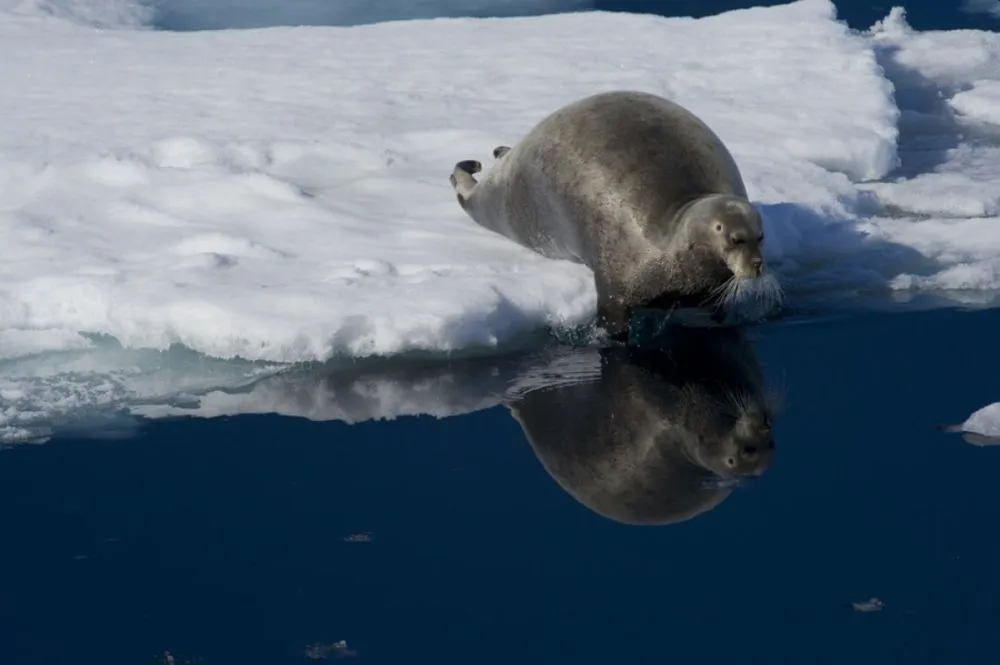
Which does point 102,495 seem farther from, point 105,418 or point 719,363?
point 719,363

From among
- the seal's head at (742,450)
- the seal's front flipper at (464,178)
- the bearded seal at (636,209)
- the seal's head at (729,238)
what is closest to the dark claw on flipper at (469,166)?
the seal's front flipper at (464,178)

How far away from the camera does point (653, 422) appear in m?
4.27

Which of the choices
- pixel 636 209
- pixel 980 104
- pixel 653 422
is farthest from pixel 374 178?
pixel 980 104

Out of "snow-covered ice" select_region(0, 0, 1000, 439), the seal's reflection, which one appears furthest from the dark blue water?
"snow-covered ice" select_region(0, 0, 1000, 439)

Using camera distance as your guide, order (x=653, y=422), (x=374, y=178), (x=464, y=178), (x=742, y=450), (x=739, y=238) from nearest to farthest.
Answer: (x=742, y=450)
(x=653, y=422)
(x=739, y=238)
(x=464, y=178)
(x=374, y=178)

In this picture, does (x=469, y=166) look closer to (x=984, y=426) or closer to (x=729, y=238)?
(x=729, y=238)

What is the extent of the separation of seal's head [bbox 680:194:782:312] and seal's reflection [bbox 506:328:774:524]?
0.20 meters

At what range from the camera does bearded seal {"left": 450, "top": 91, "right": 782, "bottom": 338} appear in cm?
486

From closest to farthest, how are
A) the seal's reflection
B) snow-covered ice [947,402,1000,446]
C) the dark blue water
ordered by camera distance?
the dark blue water < the seal's reflection < snow-covered ice [947,402,1000,446]

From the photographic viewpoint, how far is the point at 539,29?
9750 mm

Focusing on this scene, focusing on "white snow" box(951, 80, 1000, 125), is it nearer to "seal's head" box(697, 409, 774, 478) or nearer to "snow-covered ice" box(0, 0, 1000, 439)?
"snow-covered ice" box(0, 0, 1000, 439)

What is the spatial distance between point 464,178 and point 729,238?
5.82 ft

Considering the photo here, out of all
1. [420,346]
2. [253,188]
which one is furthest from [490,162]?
[420,346]

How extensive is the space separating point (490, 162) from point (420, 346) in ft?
6.90
